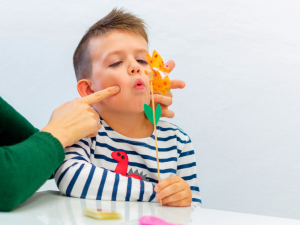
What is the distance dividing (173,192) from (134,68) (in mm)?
400

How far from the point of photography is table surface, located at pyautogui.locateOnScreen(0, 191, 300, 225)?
1.67 feet

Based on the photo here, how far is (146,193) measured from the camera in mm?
747

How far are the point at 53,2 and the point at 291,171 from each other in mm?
1781

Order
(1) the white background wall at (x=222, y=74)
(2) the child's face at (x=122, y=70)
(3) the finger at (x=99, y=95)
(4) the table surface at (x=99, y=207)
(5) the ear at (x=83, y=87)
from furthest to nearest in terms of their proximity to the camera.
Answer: (1) the white background wall at (x=222, y=74)
(5) the ear at (x=83, y=87)
(2) the child's face at (x=122, y=70)
(3) the finger at (x=99, y=95)
(4) the table surface at (x=99, y=207)

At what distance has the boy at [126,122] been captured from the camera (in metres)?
0.92

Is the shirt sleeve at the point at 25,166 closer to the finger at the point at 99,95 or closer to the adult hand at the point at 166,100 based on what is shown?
the finger at the point at 99,95

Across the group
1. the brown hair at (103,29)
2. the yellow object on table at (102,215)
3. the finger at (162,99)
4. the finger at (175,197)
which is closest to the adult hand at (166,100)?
the finger at (162,99)

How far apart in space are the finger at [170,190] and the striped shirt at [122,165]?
4 cm

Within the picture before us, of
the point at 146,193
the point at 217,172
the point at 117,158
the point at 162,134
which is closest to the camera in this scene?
the point at 146,193

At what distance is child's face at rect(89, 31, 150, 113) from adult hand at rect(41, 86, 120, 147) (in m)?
0.11

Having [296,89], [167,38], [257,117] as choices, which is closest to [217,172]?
[257,117]

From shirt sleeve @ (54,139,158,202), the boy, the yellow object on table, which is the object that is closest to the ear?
the boy

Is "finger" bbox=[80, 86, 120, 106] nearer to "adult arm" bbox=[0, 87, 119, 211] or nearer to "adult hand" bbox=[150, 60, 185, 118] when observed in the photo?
"adult arm" bbox=[0, 87, 119, 211]

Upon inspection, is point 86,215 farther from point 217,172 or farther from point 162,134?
point 217,172
